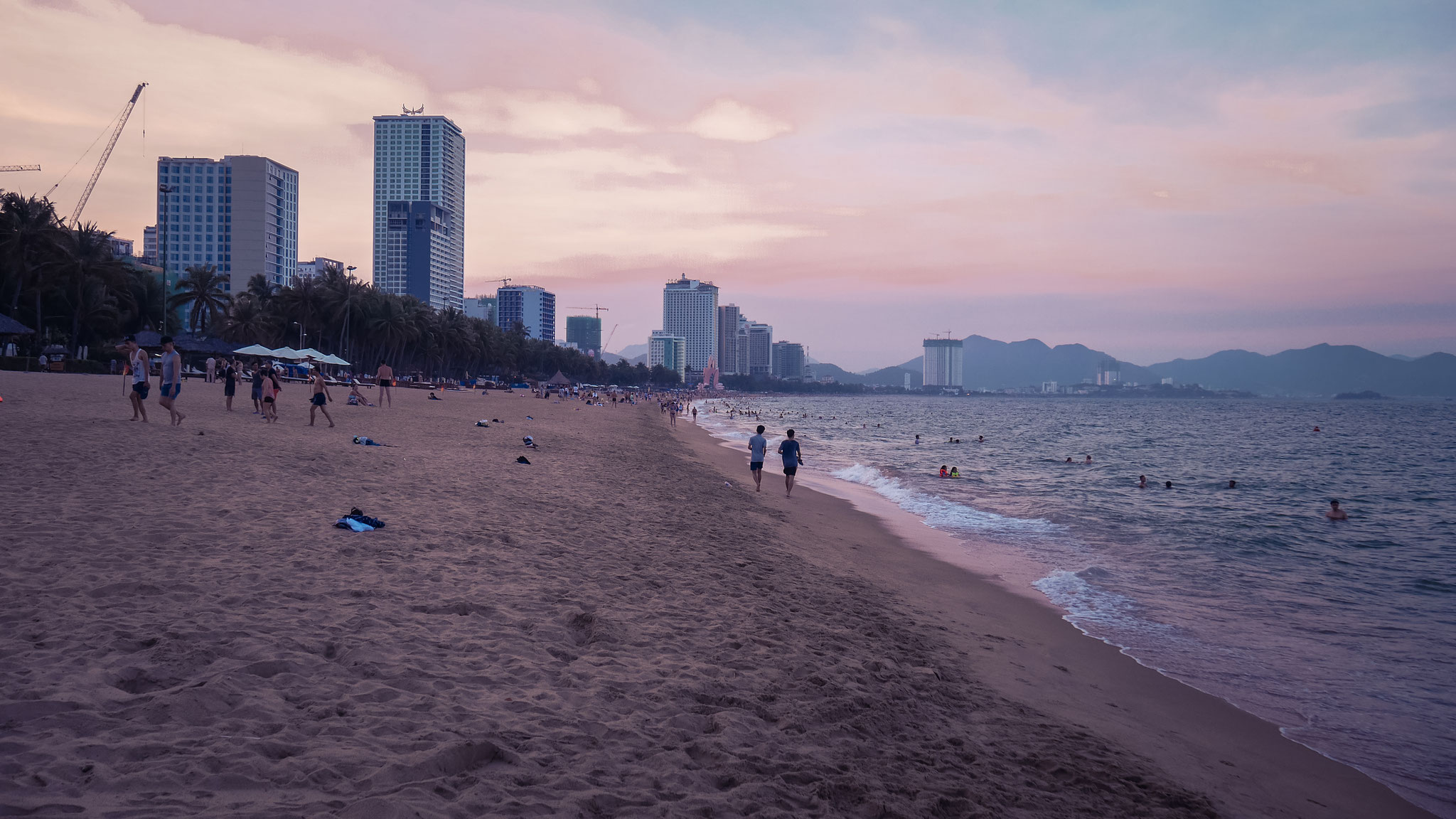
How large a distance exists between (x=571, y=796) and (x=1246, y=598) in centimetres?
1093

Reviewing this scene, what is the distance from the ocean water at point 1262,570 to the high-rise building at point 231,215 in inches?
6998

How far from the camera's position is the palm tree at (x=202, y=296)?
65.6m

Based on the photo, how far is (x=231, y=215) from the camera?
17112 centimetres

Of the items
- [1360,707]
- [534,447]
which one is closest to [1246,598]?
[1360,707]

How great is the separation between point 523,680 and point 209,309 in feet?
270

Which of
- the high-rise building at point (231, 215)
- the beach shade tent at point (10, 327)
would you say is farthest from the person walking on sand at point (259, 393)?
the high-rise building at point (231, 215)

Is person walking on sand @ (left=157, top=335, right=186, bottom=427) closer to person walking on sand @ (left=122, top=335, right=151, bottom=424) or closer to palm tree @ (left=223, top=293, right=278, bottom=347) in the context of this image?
person walking on sand @ (left=122, top=335, right=151, bottom=424)

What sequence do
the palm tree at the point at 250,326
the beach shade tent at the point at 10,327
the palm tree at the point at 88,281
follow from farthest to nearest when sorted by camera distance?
the palm tree at the point at 250,326 → the palm tree at the point at 88,281 → the beach shade tent at the point at 10,327

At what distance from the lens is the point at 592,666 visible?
17.1 feet

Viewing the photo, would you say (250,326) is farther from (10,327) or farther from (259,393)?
(259,393)

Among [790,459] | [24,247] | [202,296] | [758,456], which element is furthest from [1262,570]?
[202,296]

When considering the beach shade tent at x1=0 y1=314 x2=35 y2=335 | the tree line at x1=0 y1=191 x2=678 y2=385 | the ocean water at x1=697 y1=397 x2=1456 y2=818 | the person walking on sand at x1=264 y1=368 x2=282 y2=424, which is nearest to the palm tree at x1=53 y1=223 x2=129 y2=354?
the tree line at x1=0 y1=191 x2=678 y2=385

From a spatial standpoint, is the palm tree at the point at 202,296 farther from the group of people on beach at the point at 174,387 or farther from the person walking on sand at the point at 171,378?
the person walking on sand at the point at 171,378

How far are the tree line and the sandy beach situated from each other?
1914 inches
